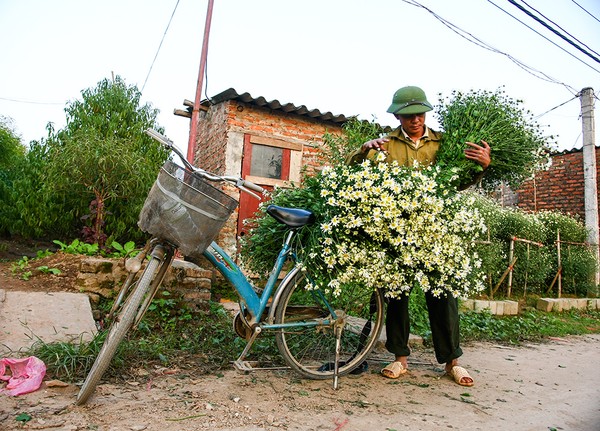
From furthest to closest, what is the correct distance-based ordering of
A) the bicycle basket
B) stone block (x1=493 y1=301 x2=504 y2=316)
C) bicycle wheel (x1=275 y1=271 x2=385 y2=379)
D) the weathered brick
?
the weathered brick < stone block (x1=493 y1=301 x2=504 y2=316) < bicycle wheel (x1=275 y1=271 x2=385 y2=379) < the bicycle basket

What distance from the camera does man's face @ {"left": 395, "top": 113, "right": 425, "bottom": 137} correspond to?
9.46 ft

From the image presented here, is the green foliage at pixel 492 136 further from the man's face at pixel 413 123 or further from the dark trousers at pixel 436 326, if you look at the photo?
the dark trousers at pixel 436 326

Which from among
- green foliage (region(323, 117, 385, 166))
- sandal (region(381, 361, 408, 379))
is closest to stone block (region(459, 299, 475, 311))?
green foliage (region(323, 117, 385, 166))

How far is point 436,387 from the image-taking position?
2723 mm

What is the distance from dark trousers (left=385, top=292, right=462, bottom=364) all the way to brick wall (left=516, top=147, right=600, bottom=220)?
34.2 feet

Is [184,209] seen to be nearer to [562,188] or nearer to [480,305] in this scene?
[480,305]

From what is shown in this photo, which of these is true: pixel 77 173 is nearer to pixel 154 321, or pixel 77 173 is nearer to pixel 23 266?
pixel 23 266

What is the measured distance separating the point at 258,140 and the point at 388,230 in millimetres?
5827

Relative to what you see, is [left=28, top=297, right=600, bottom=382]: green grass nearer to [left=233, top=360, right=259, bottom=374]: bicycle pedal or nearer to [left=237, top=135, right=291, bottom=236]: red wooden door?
[left=233, top=360, right=259, bottom=374]: bicycle pedal

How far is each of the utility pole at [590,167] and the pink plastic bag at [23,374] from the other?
10635 millimetres

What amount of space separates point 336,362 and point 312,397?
0.91 feet

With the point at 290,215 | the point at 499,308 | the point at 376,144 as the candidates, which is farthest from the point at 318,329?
the point at 499,308

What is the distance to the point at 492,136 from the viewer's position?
109 inches

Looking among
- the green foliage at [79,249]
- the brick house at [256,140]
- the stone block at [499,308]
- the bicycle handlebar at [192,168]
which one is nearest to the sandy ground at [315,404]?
the bicycle handlebar at [192,168]
